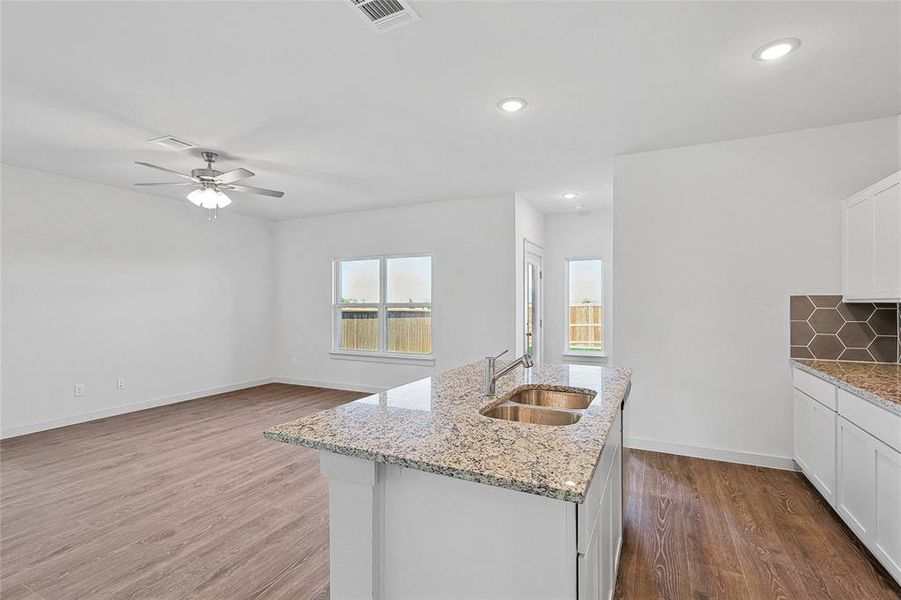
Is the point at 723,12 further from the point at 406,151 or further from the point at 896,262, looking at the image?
the point at 406,151

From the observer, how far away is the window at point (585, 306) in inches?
257

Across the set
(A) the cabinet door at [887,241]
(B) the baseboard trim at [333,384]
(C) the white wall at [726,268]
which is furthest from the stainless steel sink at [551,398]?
(B) the baseboard trim at [333,384]

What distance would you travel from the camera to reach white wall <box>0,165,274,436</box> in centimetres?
435

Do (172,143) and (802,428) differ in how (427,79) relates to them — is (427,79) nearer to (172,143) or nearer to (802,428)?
(172,143)

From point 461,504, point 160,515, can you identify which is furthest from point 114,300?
point 461,504

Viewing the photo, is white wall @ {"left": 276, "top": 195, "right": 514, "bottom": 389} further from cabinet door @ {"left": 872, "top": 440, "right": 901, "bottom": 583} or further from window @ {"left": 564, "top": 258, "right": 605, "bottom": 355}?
cabinet door @ {"left": 872, "top": 440, "right": 901, "bottom": 583}

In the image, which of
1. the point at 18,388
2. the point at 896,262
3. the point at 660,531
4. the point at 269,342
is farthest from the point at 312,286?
the point at 896,262

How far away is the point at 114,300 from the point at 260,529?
13.2 feet

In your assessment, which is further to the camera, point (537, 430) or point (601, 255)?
point (601, 255)

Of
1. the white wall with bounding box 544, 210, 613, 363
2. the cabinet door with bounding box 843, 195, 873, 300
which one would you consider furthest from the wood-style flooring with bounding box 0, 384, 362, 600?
the white wall with bounding box 544, 210, 613, 363

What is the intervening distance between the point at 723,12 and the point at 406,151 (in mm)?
2493

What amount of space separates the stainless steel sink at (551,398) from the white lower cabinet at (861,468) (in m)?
1.36

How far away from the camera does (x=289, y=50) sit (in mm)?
2299

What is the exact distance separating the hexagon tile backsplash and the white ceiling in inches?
54.0
